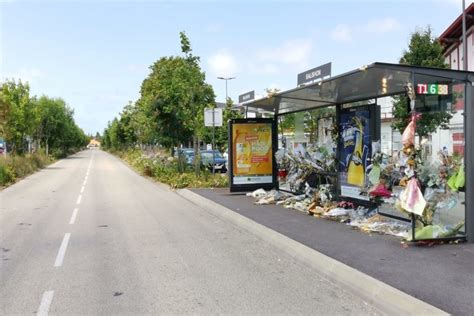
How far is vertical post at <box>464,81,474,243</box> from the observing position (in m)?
7.93

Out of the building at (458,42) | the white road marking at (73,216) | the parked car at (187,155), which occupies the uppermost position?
the building at (458,42)

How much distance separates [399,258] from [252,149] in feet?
30.5

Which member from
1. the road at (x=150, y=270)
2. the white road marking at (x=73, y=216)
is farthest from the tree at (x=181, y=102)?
the road at (x=150, y=270)

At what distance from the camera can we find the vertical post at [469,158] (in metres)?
7.93

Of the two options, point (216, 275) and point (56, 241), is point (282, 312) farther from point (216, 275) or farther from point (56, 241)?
point (56, 241)

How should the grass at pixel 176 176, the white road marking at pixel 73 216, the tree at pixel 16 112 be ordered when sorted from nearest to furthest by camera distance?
the white road marking at pixel 73 216
the grass at pixel 176 176
the tree at pixel 16 112

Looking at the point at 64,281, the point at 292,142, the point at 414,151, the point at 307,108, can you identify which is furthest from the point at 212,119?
the point at 64,281

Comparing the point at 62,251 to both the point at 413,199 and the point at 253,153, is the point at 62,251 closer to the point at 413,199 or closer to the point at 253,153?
the point at 413,199

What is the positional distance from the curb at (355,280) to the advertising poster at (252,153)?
577 cm

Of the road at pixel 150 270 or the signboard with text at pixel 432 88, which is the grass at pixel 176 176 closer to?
the road at pixel 150 270

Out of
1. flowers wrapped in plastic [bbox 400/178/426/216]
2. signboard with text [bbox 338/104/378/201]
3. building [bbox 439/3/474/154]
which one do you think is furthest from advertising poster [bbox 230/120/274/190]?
building [bbox 439/3/474/154]

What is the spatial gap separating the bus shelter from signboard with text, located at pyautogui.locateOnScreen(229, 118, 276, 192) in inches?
200

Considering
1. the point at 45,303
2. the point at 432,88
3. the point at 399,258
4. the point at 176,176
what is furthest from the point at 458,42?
the point at 45,303

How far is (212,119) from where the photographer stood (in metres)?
19.1
